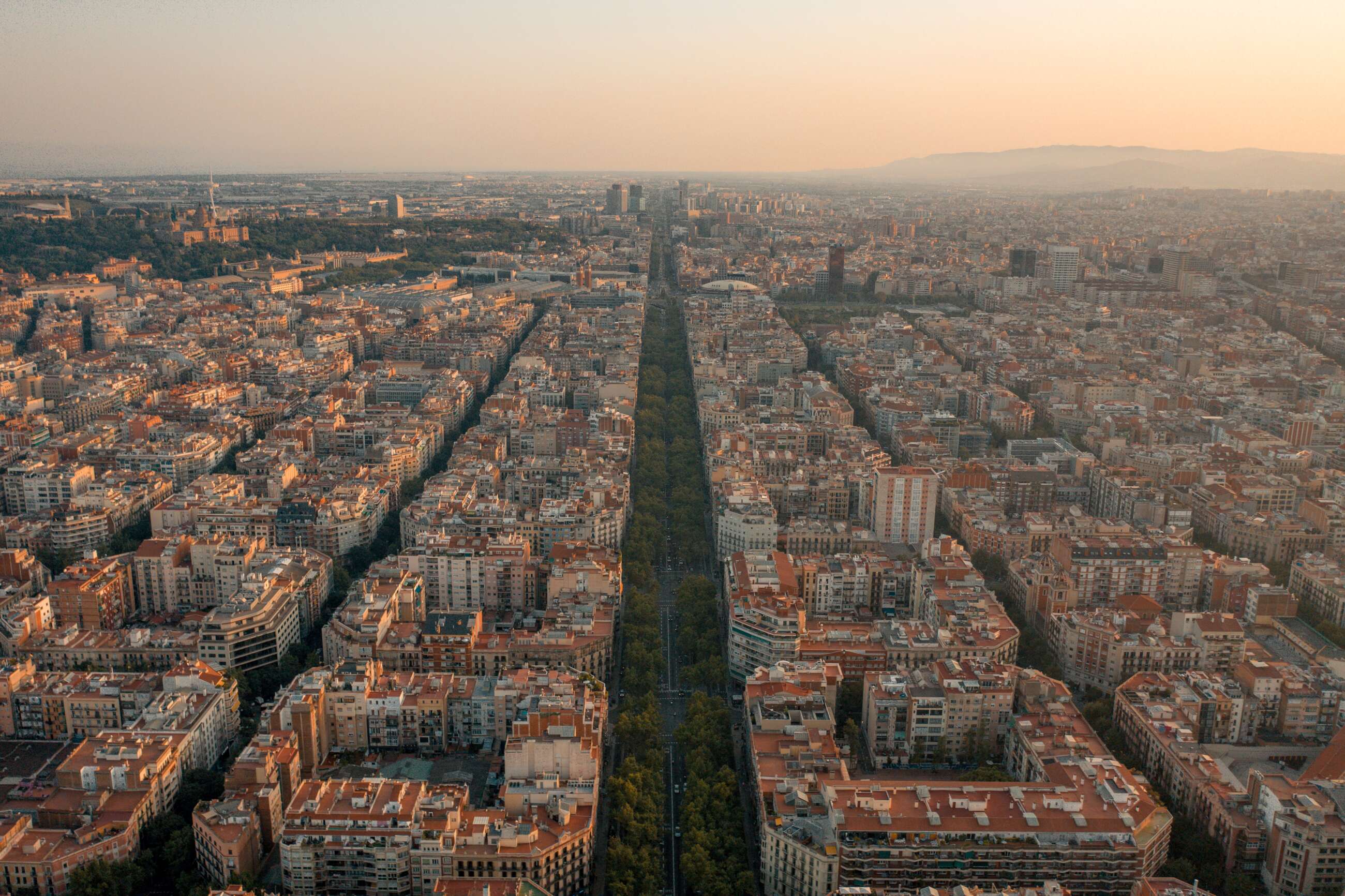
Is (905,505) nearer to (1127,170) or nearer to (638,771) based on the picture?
(638,771)

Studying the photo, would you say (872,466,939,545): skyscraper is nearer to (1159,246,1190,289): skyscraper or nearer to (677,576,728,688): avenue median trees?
(677,576,728,688): avenue median trees

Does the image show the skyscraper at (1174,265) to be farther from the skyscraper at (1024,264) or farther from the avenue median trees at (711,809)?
the avenue median trees at (711,809)

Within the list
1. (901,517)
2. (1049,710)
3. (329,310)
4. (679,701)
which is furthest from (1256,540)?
(329,310)

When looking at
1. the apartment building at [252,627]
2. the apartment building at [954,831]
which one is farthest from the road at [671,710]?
Answer: the apartment building at [252,627]

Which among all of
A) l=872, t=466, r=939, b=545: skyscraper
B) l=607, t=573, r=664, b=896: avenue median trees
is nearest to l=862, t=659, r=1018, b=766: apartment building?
l=607, t=573, r=664, b=896: avenue median trees

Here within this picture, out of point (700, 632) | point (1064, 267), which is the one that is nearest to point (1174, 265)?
point (1064, 267)
